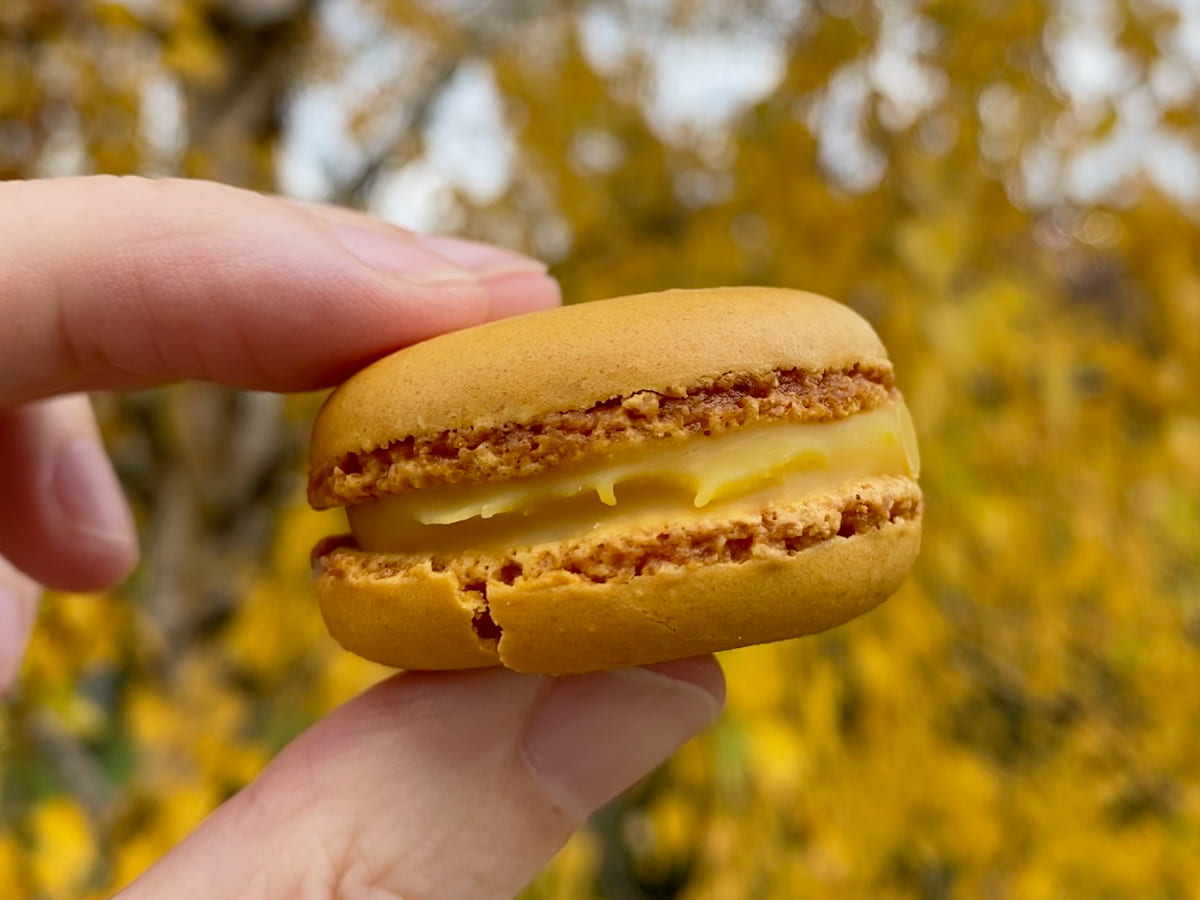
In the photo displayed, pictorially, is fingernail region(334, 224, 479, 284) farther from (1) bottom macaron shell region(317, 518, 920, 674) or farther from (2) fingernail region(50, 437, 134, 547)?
(2) fingernail region(50, 437, 134, 547)

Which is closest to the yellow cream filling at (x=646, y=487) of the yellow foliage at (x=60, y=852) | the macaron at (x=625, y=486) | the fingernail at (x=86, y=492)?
the macaron at (x=625, y=486)

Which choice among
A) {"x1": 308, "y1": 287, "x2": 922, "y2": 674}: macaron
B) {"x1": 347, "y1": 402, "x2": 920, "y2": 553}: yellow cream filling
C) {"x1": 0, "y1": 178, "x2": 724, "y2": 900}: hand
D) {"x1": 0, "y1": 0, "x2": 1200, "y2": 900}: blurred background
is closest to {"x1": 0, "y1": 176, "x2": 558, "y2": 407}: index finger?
{"x1": 0, "y1": 178, "x2": 724, "y2": 900}: hand

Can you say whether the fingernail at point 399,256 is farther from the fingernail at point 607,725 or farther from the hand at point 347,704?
the fingernail at point 607,725

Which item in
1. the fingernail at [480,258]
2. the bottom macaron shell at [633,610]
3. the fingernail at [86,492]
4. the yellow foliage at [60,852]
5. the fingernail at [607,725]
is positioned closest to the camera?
the bottom macaron shell at [633,610]

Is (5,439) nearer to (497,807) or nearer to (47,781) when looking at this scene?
(497,807)

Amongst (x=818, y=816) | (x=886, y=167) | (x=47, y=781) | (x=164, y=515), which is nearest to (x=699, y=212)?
(x=886, y=167)
